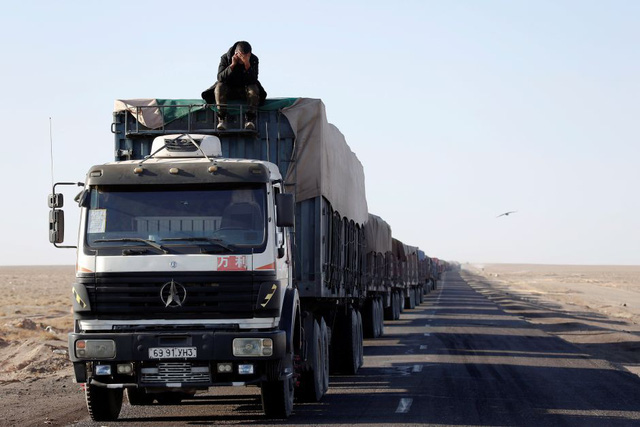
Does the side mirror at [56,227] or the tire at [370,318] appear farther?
the tire at [370,318]

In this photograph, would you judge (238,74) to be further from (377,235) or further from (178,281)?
(377,235)

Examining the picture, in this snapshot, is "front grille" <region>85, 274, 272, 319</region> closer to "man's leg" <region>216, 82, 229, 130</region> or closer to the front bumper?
the front bumper

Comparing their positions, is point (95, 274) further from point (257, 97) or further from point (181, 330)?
point (257, 97)

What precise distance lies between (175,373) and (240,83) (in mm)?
4186

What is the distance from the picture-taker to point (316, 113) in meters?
13.5

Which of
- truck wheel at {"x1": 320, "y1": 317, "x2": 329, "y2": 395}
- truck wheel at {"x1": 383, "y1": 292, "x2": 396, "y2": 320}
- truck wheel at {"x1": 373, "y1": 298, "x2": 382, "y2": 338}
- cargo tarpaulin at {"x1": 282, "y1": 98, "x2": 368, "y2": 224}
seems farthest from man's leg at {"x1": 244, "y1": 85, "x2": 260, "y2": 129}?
truck wheel at {"x1": 383, "y1": 292, "x2": 396, "y2": 320}

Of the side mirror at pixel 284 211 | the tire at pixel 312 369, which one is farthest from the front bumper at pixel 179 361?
the tire at pixel 312 369

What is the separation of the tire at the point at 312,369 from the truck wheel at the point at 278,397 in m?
1.19

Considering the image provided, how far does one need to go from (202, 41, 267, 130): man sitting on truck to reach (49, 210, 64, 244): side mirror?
2.77 meters

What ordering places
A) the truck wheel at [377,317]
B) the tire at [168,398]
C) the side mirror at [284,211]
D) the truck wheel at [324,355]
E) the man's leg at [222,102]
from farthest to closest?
1. the truck wheel at [377,317]
2. the truck wheel at [324,355]
3. the tire at [168,398]
4. the man's leg at [222,102]
5. the side mirror at [284,211]

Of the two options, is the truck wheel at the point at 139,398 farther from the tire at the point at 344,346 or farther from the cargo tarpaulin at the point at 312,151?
the tire at the point at 344,346

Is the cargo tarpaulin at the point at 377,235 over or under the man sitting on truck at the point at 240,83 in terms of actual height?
under

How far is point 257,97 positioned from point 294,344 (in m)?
3.22

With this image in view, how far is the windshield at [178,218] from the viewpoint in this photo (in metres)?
10.7
